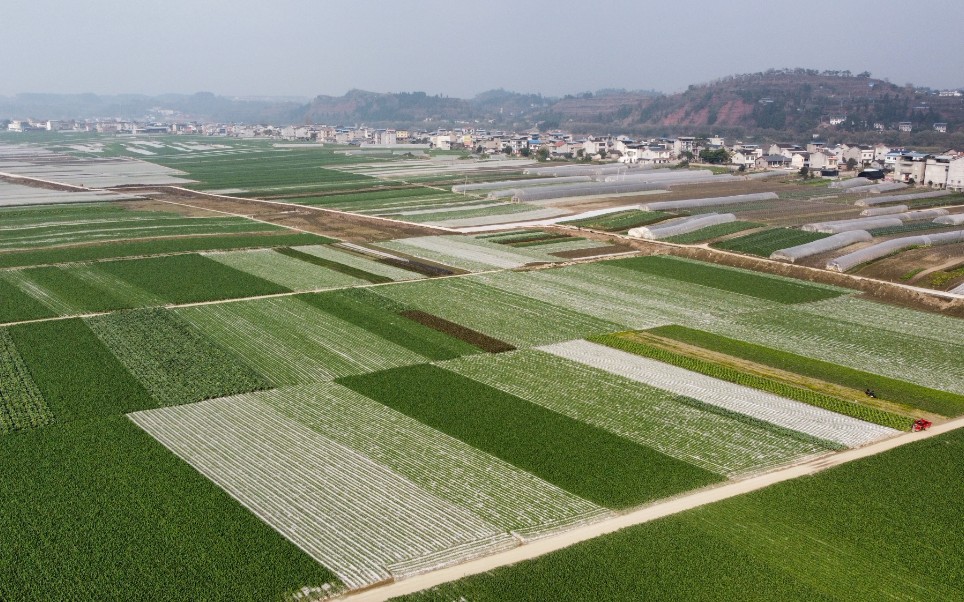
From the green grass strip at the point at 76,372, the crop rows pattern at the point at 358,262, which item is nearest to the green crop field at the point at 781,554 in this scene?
the green grass strip at the point at 76,372

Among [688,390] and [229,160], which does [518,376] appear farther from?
[229,160]

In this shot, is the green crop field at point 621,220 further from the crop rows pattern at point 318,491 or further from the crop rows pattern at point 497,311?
the crop rows pattern at point 318,491

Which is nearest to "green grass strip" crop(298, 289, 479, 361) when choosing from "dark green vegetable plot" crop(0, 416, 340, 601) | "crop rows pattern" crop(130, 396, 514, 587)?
"crop rows pattern" crop(130, 396, 514, 587)

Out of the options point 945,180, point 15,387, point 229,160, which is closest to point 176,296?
point 15,387

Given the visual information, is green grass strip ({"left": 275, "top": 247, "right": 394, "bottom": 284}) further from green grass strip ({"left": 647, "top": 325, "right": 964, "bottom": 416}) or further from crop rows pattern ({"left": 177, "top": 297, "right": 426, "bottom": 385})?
green grass strip ({"left": 647, "top": 325, "right": 964, "bottom": 416})

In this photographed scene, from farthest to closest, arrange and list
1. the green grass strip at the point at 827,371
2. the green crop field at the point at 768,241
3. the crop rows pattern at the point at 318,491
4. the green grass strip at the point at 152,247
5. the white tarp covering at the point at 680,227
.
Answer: the white tarp covering at the point at 680,227 < the green crop field at the point at 768,241 < the green grass strip at the point at 152,247 < the green grass strip at the point at 827,371 < the crop rows pattern at the point at 318,491

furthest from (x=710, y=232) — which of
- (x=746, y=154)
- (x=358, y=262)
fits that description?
(x=746, y=154)

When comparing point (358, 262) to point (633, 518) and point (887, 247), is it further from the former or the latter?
point (887, 247)
